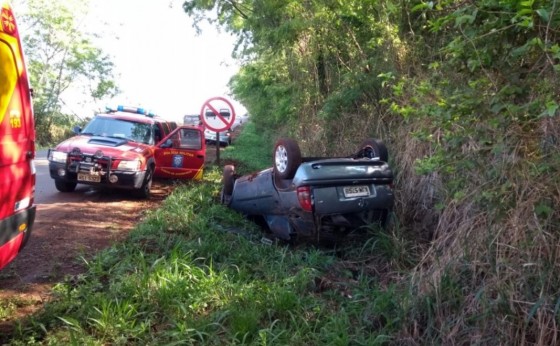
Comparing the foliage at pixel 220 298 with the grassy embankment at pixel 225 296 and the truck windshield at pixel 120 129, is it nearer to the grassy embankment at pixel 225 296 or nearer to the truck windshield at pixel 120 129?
the grassy embankment at pixel 225 296

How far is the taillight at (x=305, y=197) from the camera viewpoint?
5598 millimetres

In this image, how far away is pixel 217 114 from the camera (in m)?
10.5

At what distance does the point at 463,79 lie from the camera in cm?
441

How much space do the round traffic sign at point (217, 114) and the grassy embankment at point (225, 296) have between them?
4382mm

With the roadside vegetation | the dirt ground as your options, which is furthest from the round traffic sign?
the roadside vegetation

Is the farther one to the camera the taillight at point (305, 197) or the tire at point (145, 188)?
the tire at point (145, 188)

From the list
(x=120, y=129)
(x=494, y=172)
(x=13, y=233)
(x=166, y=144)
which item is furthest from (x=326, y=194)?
(x=120, y=129)

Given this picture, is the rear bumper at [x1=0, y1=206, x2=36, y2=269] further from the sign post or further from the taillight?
the sign post

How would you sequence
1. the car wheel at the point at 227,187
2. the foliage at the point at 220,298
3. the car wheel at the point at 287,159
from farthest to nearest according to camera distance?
Result: the car wheel at the point at 227,187, the car wheel at the point at 287,159, the foliage at the point at 220,298

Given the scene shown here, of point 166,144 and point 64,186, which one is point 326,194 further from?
point 64,186

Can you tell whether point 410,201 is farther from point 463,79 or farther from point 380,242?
point 463,79

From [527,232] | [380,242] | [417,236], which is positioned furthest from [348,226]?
[527,232]

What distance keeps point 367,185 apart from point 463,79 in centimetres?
182

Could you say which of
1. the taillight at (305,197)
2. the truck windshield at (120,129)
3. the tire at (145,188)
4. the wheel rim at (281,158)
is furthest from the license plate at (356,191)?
the truck windshield at (120,129)
